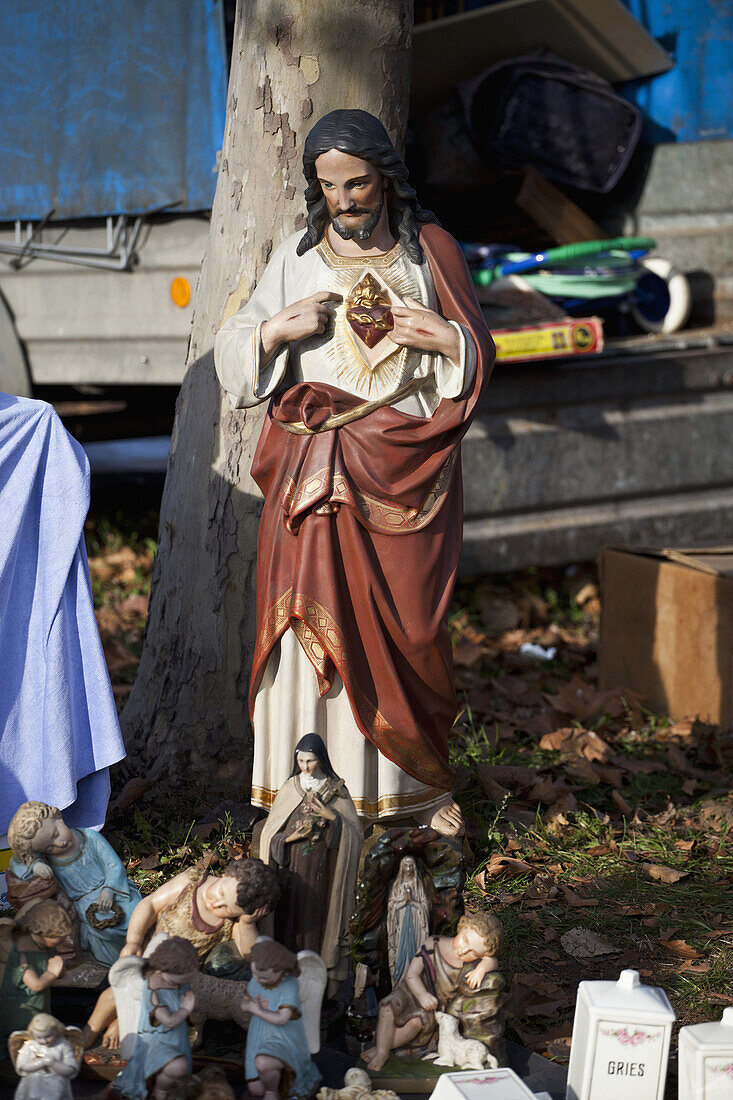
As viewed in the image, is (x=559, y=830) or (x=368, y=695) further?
(x=559, y=830)

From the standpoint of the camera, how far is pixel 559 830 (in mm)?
4434

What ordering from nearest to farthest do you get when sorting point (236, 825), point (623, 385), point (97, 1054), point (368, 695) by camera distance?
point (97, 1054), point (368, 695), point (236, 825), point (623, 385)

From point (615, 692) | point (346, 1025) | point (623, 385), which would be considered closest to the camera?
point (346, 1025)

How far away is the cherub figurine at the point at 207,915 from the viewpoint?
2.63 m

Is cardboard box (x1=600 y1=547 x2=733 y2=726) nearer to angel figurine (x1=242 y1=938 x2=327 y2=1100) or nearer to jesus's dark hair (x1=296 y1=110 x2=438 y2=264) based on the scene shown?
jesus's dark hair (x1=296 y1=110 x2=438 y2=264)

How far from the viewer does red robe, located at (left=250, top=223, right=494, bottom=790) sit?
333cm

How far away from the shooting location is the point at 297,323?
325 cm

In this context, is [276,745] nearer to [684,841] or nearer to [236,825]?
[236,825]

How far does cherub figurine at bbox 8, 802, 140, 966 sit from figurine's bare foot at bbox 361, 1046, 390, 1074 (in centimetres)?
62

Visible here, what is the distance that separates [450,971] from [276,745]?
3.15 feet

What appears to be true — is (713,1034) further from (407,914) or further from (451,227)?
(451,227)

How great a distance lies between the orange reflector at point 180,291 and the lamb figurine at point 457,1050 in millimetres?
4206

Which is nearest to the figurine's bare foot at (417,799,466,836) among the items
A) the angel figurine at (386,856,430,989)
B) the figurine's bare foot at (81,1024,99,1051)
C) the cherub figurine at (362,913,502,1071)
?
the angel figurine at (386,856,430,989)

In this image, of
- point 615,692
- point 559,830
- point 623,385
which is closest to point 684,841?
point 559,830
